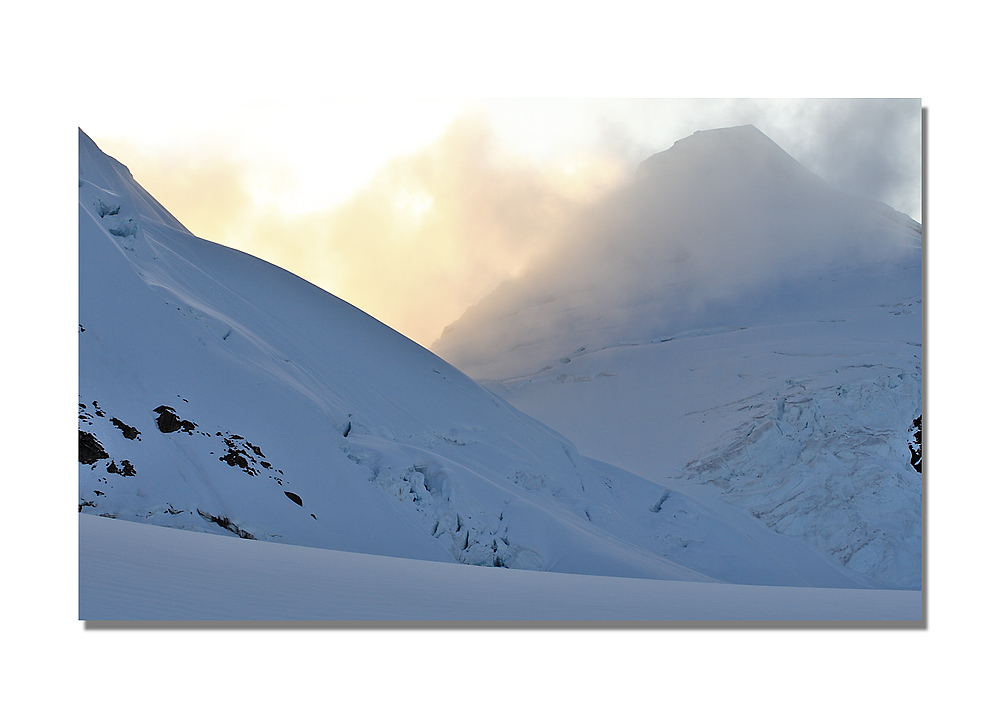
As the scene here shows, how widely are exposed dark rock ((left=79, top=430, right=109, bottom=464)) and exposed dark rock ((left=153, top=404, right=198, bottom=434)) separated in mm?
1143

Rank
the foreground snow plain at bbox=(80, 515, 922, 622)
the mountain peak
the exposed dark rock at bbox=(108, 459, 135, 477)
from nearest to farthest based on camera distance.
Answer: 1. the foreground snow plain at bbox=(80, 515, 922, 622)
2. the exposed dark rock at bbox=(108, 459, 135, 477)
3. the mountain peak

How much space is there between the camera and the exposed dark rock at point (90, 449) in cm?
771

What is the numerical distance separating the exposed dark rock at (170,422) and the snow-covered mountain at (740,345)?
8.26 meters

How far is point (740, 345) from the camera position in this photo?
32281 mm

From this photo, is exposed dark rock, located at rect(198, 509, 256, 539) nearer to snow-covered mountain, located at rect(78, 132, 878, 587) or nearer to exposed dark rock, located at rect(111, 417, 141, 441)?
snow-covered mountain, located at rect(78, 132, 878, 587)

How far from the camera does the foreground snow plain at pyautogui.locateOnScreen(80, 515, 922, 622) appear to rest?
196 inches

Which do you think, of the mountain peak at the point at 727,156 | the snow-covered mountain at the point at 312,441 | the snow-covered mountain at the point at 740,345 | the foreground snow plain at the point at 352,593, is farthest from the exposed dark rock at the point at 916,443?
the foreground snow plain at the point at 352,593

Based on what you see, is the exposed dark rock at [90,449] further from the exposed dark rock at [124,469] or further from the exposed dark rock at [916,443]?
the exposed dark rock at [916,443]

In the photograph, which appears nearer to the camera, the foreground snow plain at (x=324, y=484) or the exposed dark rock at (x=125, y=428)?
the foreground snow plain at (x=324, y=484)

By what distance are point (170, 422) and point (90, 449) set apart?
1.58 m

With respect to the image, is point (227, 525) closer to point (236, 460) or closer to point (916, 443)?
point (236, 460)

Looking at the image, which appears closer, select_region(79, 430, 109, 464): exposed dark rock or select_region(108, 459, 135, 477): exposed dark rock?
select_region(79, 430, 109, 464): exposed dark rock

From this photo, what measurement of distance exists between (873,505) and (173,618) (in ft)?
56.2

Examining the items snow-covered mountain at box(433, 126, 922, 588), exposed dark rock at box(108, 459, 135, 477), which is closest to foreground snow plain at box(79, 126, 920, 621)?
exposed dark rock at box(108, 459, 135, 477)
